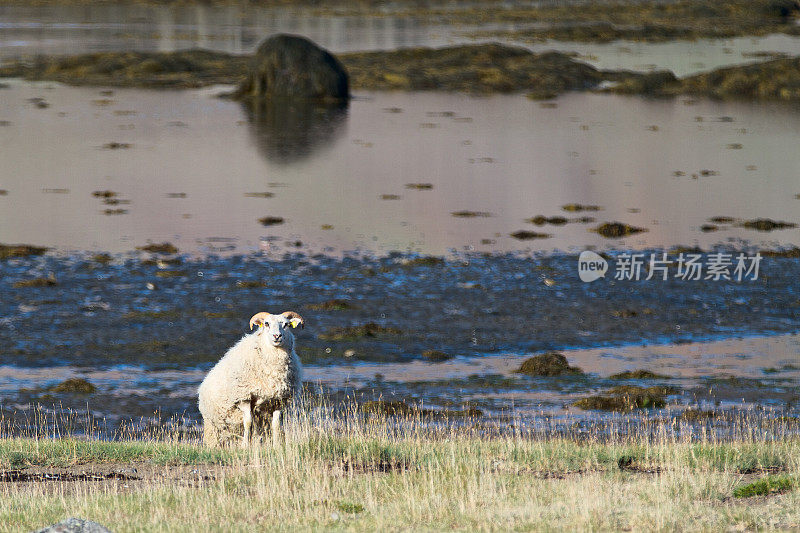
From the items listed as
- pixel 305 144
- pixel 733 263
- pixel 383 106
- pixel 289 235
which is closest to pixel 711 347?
pixel 733 263

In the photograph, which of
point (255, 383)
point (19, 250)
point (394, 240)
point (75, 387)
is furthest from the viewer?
point (394, 240)

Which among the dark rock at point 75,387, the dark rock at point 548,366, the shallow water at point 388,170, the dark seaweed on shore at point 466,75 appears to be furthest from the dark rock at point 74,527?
the dark seaweed on shore at point 466,75

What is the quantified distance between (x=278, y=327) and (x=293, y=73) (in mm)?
40066

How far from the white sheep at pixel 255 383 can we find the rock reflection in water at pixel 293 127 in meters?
26.0

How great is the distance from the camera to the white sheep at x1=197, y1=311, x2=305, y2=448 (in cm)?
1320

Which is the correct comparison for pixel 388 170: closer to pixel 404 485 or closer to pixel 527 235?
pixel 527 235

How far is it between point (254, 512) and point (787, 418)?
8.26 meters

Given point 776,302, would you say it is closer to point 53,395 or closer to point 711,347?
point 711,347

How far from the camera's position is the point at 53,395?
56.0ft

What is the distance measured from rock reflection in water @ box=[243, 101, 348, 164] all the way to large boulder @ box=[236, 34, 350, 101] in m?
0.56

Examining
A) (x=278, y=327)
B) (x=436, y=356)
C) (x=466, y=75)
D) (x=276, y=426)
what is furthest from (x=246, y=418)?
(x=466, y=75)

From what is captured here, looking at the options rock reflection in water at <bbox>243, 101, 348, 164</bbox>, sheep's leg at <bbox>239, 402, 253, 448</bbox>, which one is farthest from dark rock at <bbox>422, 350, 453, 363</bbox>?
rock reflection in water at <bbox>243, 101, 348, 164</bbox>

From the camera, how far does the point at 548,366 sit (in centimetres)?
1850

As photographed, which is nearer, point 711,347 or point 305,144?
point 711,347
